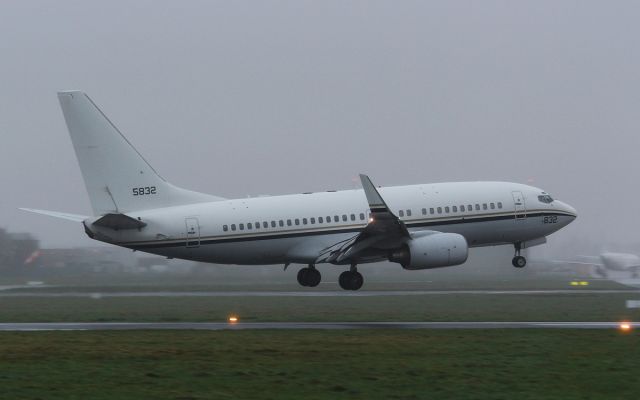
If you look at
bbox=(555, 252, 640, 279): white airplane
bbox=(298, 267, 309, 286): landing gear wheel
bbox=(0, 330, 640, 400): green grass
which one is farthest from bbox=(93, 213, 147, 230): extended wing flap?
bbox=(555, 252, 640, 279): white airplane

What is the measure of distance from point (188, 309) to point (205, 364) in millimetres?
16128

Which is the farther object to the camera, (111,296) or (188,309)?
(111,296)

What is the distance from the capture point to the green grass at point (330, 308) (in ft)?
109

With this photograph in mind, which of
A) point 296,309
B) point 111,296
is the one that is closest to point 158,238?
point 111,296

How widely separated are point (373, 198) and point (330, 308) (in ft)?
24.8

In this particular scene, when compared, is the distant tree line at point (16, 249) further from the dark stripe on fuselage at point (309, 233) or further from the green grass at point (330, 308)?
the dark stripe on fuselage at point (309, 233)

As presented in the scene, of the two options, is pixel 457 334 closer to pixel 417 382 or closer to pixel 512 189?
pixel 417 382

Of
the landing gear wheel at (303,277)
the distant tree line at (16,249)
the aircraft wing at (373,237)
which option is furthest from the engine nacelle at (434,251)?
the distant tree line at (16,249)

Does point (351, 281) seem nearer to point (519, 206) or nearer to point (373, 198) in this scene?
point (373, 198)

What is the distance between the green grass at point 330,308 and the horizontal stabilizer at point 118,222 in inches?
125

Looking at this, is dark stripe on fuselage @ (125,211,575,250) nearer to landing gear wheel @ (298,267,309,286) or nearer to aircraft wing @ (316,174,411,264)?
aircraft wing @ (316,174,411,264)

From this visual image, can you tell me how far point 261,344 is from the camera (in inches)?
980

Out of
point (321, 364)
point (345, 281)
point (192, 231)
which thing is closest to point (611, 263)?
point (345, 281)

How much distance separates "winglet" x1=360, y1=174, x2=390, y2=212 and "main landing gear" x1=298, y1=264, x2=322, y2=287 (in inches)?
284
